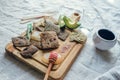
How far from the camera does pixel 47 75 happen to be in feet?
1.61

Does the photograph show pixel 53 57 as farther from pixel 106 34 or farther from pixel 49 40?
pixel 106 34

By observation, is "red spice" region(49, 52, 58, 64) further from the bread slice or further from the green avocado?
the green avocado

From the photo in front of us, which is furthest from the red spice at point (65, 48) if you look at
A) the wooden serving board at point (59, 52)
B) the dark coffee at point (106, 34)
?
the dark coffee at point (106, 34)

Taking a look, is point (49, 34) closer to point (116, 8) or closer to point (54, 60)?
point (54, 60)

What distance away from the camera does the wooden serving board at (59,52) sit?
509mm

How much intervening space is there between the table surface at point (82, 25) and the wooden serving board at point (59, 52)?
0.02 meters

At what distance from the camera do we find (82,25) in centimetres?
72

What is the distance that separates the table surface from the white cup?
28 millimetres

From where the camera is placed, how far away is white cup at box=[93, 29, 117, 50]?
1.91ft

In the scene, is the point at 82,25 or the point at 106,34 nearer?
the point at 106,34

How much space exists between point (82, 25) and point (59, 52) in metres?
0.21

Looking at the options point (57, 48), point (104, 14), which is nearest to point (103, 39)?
point (57, 48)

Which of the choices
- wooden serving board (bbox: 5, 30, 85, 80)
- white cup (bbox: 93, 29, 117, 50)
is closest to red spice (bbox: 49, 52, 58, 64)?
wooden serving board (bbox: 5, 30, 85, 80)

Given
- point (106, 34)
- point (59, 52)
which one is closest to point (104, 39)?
point (106, 34)
